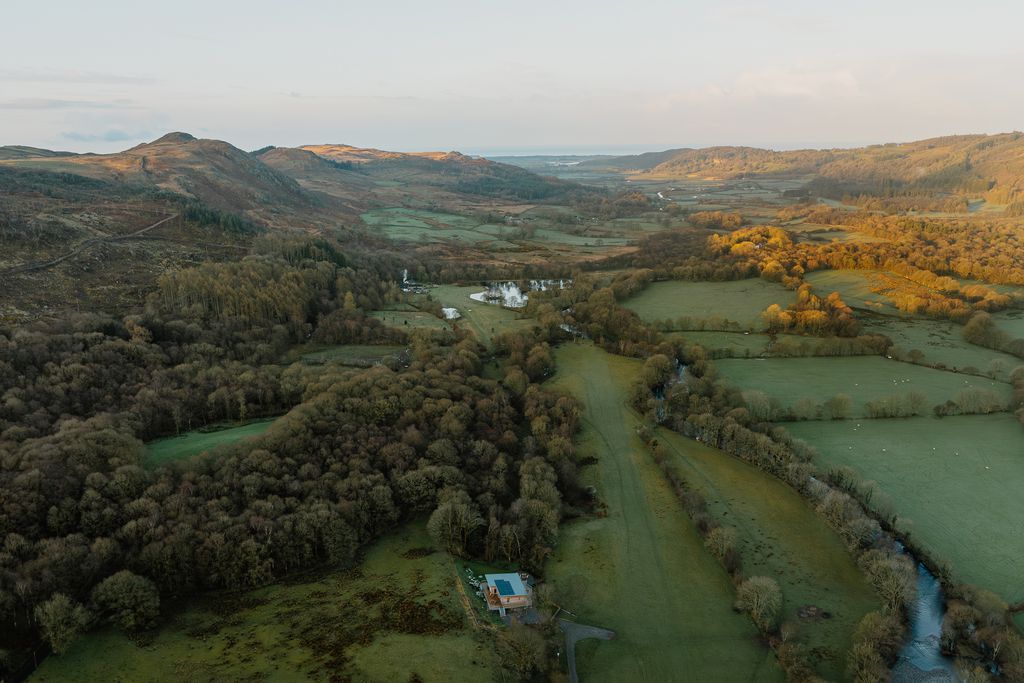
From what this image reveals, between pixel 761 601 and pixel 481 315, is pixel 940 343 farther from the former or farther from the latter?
pixel 481 315

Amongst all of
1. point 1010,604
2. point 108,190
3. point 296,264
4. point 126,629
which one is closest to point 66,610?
point 126,629

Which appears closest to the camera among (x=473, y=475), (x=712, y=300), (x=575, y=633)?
(x=575, y=633)

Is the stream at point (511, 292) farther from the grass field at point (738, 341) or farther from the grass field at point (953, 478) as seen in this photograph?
the grass field at point (953, 478)

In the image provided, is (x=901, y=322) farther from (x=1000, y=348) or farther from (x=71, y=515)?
(x=71, y=515)

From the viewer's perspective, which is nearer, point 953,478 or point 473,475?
point 473,475

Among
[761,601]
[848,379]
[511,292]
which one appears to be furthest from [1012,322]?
[761,601]

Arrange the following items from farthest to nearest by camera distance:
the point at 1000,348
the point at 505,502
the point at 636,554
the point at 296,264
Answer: the point at 296,264 → the point at 1000,348 → the point at 505,502 → the point at 636,554

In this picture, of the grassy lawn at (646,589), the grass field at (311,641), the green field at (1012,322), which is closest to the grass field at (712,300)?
the green field at (1012,322)
